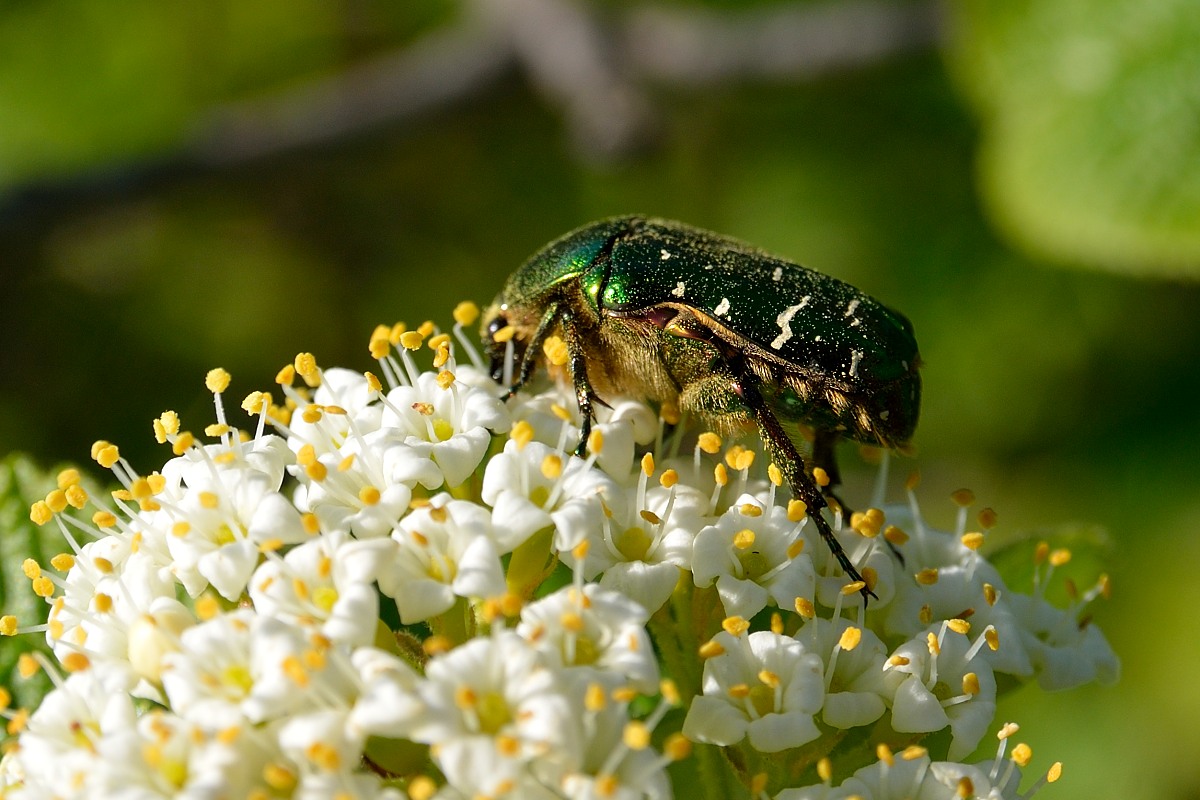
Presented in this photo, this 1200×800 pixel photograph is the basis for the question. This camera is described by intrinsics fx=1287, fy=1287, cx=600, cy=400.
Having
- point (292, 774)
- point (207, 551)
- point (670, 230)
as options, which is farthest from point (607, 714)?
point (670, 230)

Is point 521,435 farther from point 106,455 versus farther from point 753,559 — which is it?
point 106,455

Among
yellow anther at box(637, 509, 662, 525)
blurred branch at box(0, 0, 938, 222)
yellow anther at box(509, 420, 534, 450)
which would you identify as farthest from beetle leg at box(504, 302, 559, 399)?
blurred branch at box(0, 0, 938, 222)

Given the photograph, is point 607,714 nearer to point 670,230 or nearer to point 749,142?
point 670,230

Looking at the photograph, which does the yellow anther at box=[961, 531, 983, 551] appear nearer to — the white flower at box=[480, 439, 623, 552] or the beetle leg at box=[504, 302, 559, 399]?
the white flower at box=[480, 439, 623, 552]

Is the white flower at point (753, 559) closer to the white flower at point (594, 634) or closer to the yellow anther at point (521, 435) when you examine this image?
the white flower at point (594, 634)

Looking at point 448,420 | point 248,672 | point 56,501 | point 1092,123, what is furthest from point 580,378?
point 1092,123

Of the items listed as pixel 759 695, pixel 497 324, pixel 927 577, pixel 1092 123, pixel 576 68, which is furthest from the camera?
pixel 576 68
